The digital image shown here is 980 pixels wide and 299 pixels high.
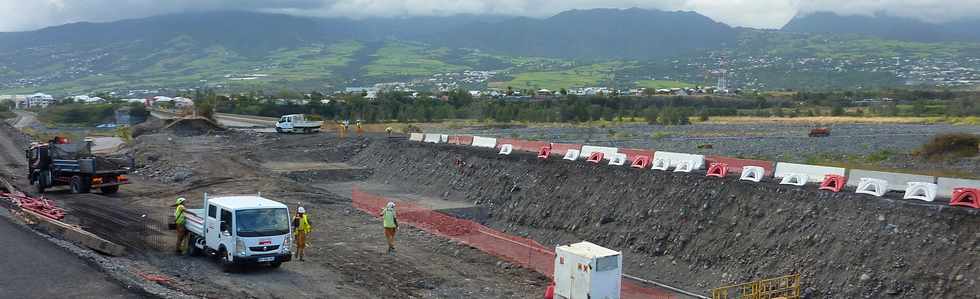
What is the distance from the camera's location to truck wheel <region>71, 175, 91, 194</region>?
113ft

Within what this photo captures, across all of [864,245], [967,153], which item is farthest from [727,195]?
[967,153]

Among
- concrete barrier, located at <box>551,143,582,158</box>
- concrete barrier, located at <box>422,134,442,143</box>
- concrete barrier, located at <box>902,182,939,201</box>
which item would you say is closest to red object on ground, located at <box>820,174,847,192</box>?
concrete barrier, located at <box>902,182,939,201</box>

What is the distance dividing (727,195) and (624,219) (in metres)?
4.18

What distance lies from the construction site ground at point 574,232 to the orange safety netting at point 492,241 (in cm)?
58

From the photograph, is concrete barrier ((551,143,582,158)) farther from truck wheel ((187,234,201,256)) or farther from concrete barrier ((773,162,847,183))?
truck wheel ((187,234,201,256))

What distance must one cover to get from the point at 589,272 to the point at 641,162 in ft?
49.5

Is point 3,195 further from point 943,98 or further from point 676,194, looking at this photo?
point 943,98

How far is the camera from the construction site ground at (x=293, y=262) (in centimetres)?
2036

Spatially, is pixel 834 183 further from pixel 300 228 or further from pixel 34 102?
pixel 34 102

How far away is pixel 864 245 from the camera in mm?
20859

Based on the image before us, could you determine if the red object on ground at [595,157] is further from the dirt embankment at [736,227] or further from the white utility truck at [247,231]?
the white utility truck at [247,231]

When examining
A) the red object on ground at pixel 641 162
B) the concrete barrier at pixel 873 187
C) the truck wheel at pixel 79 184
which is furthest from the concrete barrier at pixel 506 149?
the concrete barrier at pixel 873 187

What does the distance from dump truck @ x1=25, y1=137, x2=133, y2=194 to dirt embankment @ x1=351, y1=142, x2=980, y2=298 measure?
52.0 feet

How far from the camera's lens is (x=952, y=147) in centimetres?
4966
